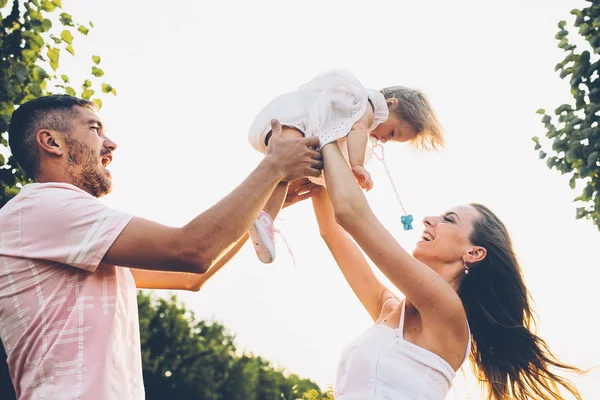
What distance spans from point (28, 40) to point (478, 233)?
16.8 ft

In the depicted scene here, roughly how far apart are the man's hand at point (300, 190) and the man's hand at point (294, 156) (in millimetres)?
537

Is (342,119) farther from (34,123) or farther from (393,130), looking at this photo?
(34,123)

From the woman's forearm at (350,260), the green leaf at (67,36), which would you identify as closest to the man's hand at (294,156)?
the woman's forearm at (350,260)

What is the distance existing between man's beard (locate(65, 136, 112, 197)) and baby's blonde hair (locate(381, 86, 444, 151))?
2.32 meters

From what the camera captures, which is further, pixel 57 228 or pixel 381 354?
pixel 381 354

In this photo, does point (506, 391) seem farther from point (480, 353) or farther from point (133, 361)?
point (133, 361)

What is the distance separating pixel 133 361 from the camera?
3176mm

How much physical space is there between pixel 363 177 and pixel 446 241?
72 centimetres

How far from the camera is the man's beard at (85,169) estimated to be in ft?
11.5

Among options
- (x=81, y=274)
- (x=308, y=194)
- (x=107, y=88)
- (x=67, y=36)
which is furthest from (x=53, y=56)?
(x=81, y=274)

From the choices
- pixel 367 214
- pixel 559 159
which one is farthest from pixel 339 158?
pixel 559 159

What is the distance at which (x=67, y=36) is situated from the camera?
292 inches

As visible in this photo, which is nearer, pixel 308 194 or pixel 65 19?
pixel 308 194

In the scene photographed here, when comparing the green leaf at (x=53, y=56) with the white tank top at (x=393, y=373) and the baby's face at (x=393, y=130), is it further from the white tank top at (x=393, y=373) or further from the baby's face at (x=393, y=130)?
the white tank top at (x=393, y=373)
